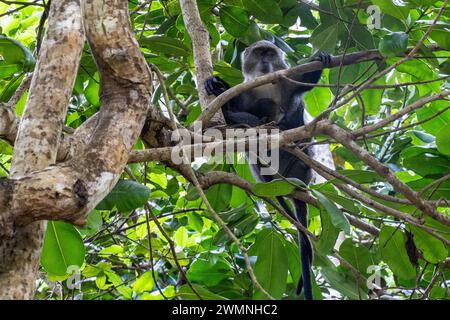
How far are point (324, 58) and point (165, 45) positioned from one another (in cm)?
78

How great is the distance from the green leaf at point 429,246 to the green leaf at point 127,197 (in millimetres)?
1133

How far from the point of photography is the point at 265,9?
9.46 feet

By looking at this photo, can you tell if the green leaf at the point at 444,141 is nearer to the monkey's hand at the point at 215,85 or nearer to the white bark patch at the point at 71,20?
the monkey's hand at the point at 215,85

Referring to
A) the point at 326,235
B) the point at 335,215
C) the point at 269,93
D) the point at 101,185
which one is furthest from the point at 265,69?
the point at 101,185

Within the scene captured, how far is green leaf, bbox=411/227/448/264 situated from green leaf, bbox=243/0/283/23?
48.1 inches

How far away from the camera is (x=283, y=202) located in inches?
132

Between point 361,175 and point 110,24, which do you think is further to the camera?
point 361,175

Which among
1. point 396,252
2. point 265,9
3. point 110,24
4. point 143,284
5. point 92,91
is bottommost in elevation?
point 143,284

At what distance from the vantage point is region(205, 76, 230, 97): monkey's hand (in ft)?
9.33

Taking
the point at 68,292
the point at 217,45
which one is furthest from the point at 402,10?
the point at 68,292

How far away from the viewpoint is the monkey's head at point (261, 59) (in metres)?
4.09

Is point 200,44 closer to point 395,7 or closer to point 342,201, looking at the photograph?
point 395,7

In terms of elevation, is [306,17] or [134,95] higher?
[306,17]

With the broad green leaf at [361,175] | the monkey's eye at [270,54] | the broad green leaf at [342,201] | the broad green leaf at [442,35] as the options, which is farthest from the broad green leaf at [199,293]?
the monkey's eye at [270,54]
